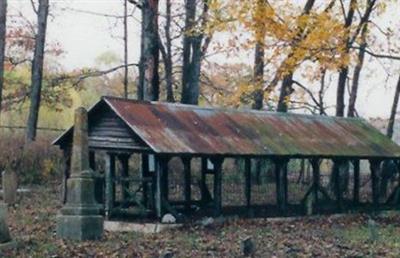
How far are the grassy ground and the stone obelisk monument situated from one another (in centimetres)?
34

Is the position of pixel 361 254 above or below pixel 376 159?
below

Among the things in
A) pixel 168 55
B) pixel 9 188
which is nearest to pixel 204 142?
pixel 9 188

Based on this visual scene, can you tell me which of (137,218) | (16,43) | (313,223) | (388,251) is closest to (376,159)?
(313,223)

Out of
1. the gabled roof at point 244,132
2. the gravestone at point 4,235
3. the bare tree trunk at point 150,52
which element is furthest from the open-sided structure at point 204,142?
the gravestone at point 4,235

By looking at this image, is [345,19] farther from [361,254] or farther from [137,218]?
[361,254]

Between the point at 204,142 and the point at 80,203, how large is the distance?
535 cm

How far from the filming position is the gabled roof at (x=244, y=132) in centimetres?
2086

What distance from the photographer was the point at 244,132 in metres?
23.6

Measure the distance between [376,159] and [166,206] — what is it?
31.1ft

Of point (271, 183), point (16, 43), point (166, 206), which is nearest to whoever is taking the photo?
point (166, 206)

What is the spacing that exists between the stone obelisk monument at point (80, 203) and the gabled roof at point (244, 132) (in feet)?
8.37

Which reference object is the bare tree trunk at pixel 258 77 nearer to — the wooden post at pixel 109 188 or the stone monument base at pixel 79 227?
the wooden post at pixel 109 188

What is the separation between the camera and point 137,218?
837 inches

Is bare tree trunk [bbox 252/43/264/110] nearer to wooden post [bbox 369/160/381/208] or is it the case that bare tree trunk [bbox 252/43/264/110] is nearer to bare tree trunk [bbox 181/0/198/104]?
bare tree trunk [bbox 181/0/198/104]
